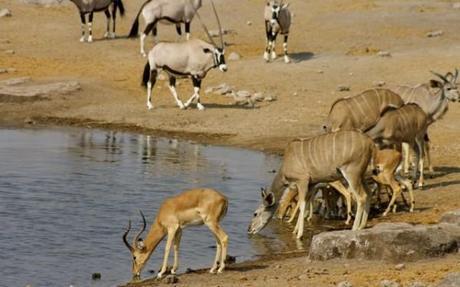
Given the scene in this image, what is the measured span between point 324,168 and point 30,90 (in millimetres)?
12739

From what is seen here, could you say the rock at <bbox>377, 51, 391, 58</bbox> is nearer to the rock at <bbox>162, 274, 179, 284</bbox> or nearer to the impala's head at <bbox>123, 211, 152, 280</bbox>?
the impala's head at <bbox>123, 211, 152, 280</bbox>

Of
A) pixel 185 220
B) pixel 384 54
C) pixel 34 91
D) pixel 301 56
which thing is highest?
pixel 185 220

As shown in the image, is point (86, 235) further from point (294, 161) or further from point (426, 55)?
point (426, 55)

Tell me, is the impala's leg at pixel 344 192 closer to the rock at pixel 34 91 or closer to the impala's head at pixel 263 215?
the impala's head at pixel 263 215

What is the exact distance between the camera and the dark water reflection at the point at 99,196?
12484 millimetres

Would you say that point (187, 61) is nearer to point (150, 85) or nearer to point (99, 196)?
point (150, 85)

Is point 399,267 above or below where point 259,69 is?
above

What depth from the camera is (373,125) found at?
16.8 m

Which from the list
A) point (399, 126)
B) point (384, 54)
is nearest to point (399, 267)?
point (399, 126)

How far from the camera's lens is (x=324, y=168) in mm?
13945

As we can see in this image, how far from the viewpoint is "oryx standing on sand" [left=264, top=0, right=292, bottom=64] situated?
28250 millimetres

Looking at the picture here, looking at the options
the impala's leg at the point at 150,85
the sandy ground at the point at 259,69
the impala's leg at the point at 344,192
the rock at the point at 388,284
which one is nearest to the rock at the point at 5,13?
the sandy ground at the point at 259,69

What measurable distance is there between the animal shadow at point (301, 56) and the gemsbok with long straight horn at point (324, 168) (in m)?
14.8

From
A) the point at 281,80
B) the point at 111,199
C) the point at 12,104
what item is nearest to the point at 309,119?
the point at 281,80
